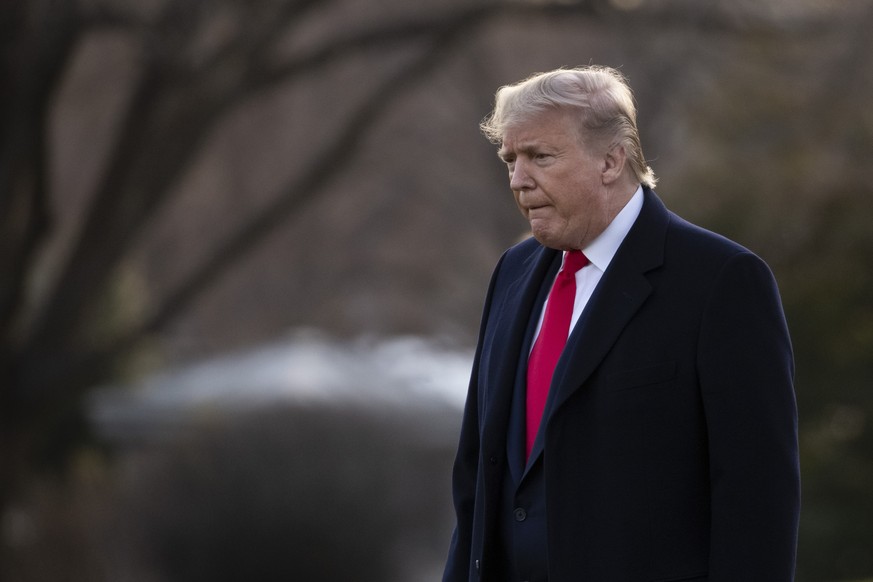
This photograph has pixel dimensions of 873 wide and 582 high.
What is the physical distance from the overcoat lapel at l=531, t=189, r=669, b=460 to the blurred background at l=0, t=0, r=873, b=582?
281 inches

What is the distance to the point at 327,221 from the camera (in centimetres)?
2278

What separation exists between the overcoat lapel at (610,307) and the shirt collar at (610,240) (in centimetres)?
3

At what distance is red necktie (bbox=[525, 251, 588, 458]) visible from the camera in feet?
Result: 9.83

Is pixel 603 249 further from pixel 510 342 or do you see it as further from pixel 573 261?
pixel 510 342

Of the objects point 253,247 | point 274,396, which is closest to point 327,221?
point 274,396

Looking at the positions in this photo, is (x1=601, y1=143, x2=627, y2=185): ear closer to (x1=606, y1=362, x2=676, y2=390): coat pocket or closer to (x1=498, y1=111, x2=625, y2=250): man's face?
(x1=498, y1=111, x2=625, y2=250): man's face

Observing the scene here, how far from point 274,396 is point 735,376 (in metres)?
11.5

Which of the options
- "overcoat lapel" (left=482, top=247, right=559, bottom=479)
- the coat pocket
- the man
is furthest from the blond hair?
the coat pocket

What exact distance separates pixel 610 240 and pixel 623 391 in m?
0.36

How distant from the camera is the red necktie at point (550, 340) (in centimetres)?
300

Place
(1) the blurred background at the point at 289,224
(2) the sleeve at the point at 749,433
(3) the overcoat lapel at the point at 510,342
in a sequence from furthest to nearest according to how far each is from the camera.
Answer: (1) the blurred background at the point at 289,224 < (3) the overcoat lapel at the point at 510,342 < (2) the sleeve at the point at 749,433

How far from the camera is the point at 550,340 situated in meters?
3.04

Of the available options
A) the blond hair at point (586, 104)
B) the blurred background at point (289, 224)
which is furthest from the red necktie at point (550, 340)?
the blurred background at point (289, 224)

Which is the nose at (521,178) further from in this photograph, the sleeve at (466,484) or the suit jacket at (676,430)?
the sleeve at (466,484)
